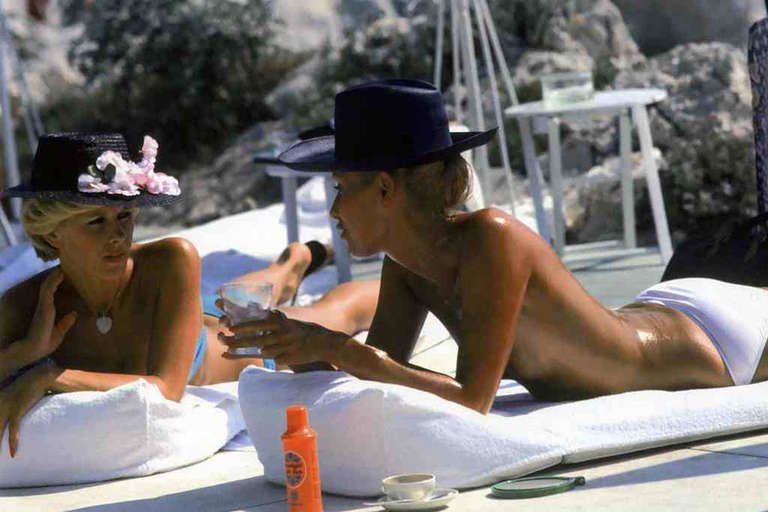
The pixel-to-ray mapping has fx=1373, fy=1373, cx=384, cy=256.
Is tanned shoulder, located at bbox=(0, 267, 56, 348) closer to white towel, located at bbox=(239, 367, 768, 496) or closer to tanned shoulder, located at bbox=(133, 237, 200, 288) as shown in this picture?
tanned shoulder, located at bbox=(133, 237, 200, 288)

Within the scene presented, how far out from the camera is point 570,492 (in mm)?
3291

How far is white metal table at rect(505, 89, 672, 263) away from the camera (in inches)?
314

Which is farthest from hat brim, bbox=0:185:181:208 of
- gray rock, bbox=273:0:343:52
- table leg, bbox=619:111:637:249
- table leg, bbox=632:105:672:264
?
gray rock, bbox=273:0:343:52

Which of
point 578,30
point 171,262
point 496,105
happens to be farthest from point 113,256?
point 578,30

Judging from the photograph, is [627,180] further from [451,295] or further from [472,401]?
[472,401]

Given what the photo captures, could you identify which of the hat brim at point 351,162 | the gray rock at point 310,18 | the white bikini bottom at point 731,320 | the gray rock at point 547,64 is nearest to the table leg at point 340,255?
the white bikini bottom at point 731,320

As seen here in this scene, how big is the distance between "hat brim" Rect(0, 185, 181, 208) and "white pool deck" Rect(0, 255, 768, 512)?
31.9 inches

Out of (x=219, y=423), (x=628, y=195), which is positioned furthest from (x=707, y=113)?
(x=219, y=423)

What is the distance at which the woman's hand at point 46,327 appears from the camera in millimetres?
4098

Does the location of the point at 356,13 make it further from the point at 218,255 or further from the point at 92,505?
the point at 92,505

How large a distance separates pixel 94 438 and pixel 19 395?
25 cm

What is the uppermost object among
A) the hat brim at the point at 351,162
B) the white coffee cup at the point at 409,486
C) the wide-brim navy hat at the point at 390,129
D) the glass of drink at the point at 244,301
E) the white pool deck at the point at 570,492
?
the wide-brim navy hat at the point at 390,129

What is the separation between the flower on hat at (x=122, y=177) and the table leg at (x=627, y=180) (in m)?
4.79

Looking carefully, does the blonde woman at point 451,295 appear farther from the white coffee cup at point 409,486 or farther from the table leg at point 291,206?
the table leg at point 291,206
